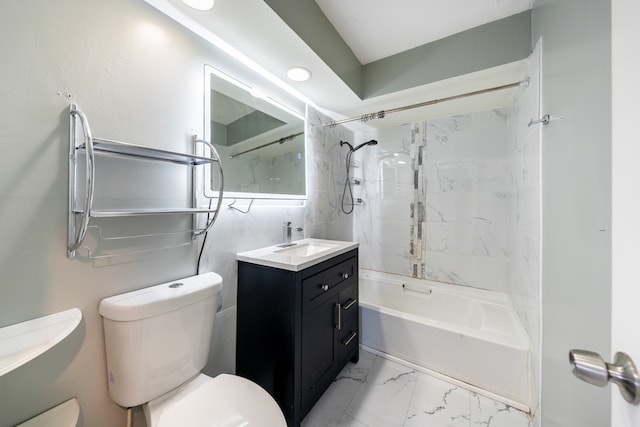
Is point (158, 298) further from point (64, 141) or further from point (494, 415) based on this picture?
point (494, 415)

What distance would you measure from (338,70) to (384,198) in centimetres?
147

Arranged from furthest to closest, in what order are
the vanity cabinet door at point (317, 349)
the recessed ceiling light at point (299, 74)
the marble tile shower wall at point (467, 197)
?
the marble tile shower wall at point (467, 197) → the recessed ceiling light at point (299, 74) → the vanity cabinet door at point (317, 349)

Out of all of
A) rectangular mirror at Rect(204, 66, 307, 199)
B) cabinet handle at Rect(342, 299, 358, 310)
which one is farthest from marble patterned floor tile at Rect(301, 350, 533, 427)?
rectangular mirror at Rect(204, 66, 307, 199)

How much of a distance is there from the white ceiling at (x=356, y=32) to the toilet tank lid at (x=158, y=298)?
129 centimetres

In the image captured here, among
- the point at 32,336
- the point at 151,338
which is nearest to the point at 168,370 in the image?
the point at 151,338

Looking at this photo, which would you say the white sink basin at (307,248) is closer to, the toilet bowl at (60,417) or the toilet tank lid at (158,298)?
the toilet tank lid at (158,298)

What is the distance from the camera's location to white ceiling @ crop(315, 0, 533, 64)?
53.1 inches

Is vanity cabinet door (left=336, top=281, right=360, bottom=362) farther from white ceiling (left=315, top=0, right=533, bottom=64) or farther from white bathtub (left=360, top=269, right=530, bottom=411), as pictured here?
white ceiling (left=315, top=0, right=533, bottom=64)

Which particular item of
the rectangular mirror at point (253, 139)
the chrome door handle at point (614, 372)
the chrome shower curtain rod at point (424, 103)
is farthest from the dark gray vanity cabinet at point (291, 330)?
the chrome shower curtain rod at point (424, 103)

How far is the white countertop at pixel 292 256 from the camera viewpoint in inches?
47.3

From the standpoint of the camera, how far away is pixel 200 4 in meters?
1.05

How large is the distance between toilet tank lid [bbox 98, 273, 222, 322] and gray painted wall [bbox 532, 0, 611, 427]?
138cm

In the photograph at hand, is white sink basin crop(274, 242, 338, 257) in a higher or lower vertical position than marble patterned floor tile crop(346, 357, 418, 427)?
higher

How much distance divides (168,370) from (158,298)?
31cm
